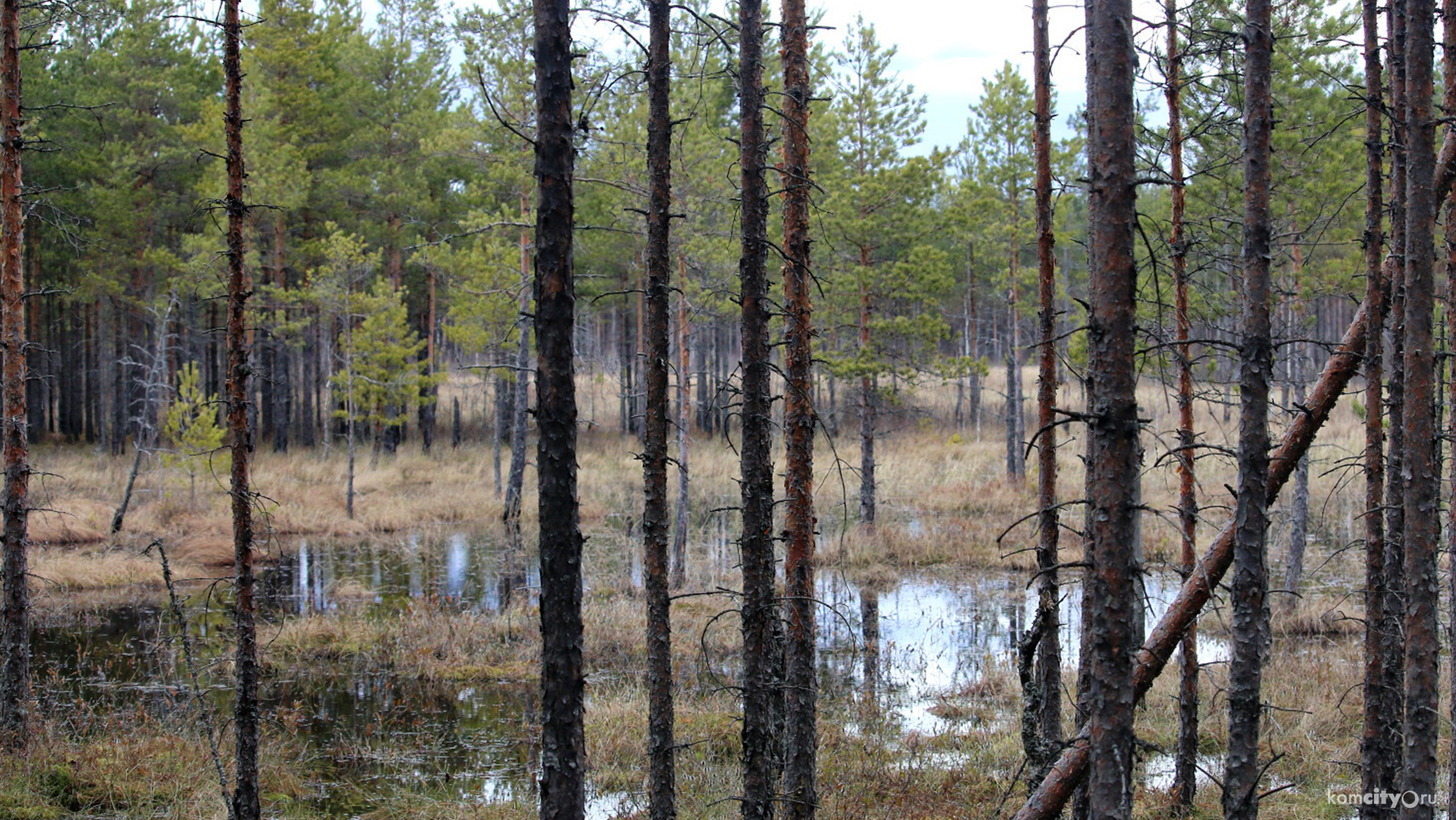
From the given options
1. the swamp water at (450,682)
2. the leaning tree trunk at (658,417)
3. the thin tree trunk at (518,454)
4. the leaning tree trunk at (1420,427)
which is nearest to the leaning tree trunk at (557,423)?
the leaning tree trunk at (658,417)

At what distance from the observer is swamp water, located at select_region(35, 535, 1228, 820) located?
10.9 metres

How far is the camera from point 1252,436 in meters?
5.44

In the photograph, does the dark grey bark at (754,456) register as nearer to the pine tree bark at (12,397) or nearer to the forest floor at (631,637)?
the forest floor at (631,637)

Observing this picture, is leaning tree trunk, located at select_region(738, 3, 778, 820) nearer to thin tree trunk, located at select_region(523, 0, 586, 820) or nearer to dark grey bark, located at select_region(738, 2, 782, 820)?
dark grey bark, located at select_region(738, 2, 782, 820)

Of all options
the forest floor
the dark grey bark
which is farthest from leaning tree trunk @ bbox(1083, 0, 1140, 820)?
the dark grey bark

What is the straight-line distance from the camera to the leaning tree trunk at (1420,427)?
634 cm

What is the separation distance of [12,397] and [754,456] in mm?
8801

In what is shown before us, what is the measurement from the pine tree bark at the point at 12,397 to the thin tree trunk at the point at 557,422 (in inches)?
313

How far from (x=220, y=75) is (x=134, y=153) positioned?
547cm

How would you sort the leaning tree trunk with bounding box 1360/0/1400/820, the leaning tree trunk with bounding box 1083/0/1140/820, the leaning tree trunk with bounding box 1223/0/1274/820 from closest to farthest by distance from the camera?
1. the leaning tree trunk with bounding box 1083/0/1140/820
2. the leaning tree trunk with bounding box 1223/0/1274/820
3. the leaning tree trunk with bounding box 1360/0/1400/820

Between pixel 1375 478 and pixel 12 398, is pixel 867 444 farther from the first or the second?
pixel 12 398

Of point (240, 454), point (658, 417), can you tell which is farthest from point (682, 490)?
point (658, 417)

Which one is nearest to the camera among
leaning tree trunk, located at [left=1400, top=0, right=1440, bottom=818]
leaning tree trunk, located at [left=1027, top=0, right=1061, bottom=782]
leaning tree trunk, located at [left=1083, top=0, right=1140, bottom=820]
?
leaning tree trunk, located at [left=1083, top=0, right=1140, bottom=820]

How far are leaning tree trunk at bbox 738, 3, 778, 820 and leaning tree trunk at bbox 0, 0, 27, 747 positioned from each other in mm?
8246
